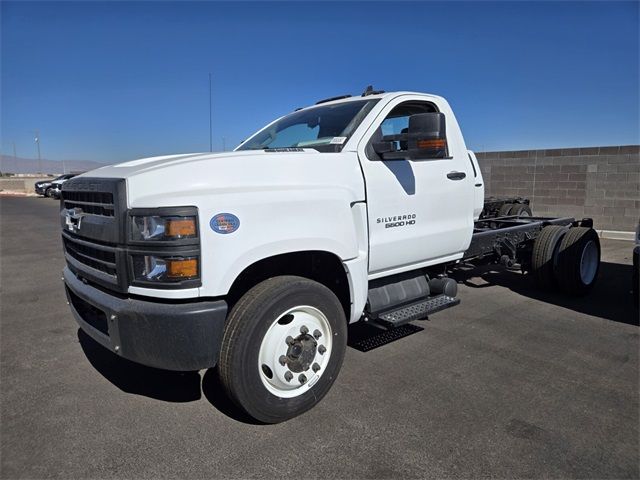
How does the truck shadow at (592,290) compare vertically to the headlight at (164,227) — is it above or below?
below

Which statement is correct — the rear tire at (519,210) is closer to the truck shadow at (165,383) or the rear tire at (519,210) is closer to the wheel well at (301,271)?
the wheel well at (301,271)

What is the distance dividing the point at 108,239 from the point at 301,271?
52.6 inches

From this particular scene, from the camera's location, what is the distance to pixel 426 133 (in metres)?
3.39

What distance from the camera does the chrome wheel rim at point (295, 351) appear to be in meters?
2.92

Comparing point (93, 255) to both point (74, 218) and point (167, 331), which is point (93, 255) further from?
point (167, 331)

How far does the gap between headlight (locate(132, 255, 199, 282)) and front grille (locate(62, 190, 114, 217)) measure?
1.32 feet

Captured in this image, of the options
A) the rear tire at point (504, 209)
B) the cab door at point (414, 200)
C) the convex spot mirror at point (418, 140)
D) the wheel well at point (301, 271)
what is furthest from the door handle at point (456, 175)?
the rear tire at point (504, 209)

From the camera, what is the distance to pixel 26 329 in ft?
15.7

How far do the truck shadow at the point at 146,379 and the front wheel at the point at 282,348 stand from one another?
2.50 feet

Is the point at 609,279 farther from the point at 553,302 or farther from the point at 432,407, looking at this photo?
the point at 432,407

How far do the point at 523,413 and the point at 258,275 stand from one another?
205cm

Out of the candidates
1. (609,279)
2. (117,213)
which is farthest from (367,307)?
(609,279)

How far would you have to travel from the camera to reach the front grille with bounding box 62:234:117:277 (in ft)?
9.14

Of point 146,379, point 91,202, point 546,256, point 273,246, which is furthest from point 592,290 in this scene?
point 91,202
